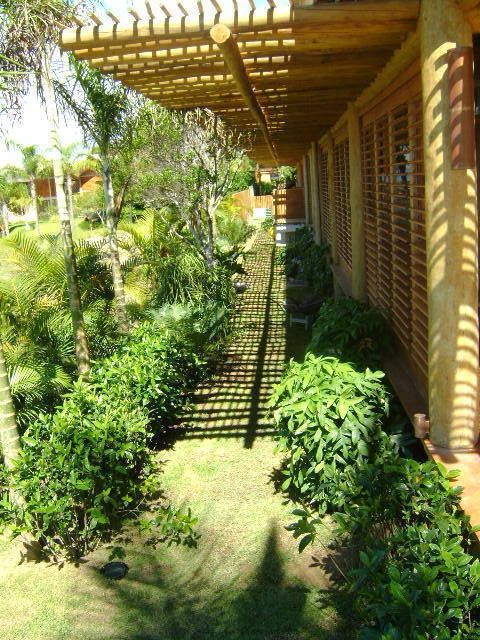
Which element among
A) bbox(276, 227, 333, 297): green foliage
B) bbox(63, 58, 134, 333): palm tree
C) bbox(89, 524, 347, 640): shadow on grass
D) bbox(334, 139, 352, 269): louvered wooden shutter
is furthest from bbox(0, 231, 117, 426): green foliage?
bbox(276, 227, 333, 297): green foliage

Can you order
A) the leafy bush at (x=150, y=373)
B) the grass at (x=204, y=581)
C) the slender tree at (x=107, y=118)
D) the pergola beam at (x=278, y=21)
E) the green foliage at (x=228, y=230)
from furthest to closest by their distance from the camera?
1. the green foliage at (x=228, y=230)
2. the slender tree at (x=107, y=118)
3. the leafy bush at (x=150, y=373)
4. the grass at (x=204, y=581)
5. the pergola beam at (x=278, y=21)

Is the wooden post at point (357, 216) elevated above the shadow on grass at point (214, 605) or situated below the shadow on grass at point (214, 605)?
above

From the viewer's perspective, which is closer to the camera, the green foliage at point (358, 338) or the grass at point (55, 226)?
the green foliage at point (358, 338)

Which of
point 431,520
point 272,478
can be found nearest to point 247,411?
point 272,478

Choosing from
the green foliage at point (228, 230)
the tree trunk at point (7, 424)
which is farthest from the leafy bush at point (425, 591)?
the green foliage at point (228, 230)

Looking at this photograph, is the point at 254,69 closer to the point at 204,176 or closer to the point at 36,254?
the point at 36,254

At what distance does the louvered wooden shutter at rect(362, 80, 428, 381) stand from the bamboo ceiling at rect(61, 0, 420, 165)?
1.63ft

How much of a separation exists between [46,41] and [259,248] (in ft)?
55.1

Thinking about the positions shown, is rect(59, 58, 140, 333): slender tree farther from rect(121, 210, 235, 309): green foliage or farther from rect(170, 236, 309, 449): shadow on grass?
rect(170, 236, 309, 449): shadow on grass

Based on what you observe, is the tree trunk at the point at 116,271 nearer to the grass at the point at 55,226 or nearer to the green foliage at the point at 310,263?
the green foliage at the point at 310,263

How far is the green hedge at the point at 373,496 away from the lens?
8.16 ft

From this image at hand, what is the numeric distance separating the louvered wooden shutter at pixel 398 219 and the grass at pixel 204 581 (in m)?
1.64

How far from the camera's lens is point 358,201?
7.66 metres

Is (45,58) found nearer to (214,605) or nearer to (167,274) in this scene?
(167,274)
